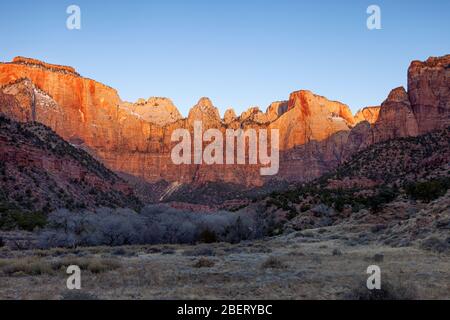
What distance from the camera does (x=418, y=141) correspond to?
73688 millimetres

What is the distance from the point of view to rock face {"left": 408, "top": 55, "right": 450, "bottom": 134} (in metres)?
98.8

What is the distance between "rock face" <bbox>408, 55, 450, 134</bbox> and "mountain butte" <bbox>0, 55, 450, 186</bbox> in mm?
19785

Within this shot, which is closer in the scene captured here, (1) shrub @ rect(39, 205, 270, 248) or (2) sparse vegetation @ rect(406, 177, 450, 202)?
(1) shrub @ rect(39, 205, 270, 248)

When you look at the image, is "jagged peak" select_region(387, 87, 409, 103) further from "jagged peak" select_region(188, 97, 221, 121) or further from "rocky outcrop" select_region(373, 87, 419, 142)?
"jagged peak" select_region(188, 97, 221, 121)

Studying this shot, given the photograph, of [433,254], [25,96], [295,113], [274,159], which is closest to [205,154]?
[274,159]

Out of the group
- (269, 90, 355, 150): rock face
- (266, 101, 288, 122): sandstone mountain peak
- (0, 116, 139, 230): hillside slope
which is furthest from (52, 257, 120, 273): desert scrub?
(266, 101, 288, 122): sandstone mountain peak

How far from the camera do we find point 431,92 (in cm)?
10006

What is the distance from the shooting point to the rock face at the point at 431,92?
9875cm

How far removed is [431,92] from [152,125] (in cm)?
10351

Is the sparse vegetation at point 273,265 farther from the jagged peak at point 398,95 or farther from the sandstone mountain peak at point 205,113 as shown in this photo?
the sandstone mountain peak at point 205,113

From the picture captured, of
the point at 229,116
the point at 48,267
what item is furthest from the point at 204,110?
the point at 48,267

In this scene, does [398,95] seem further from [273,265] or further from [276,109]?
[273,265]

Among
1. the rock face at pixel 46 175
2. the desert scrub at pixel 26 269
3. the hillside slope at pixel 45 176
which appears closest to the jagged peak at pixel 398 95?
the rock face at pixel 46 175

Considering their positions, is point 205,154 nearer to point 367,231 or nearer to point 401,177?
point 401,177
